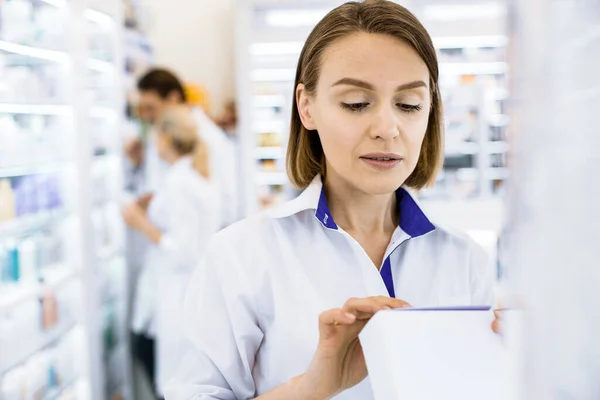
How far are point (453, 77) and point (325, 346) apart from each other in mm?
4841

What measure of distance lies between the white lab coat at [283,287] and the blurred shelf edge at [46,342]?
185cm

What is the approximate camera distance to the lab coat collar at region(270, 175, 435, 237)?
1.19 metres

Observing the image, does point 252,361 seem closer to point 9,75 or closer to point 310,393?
point 310,393

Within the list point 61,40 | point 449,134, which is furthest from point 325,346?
point 449,134

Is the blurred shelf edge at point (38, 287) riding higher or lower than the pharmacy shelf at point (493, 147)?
lower

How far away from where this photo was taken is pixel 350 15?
1127mm

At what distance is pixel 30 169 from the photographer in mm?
3066

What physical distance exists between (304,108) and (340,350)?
447 millimetres

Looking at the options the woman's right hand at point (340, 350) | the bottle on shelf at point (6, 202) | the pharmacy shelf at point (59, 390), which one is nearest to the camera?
the woman's right hand at point (340, 350)

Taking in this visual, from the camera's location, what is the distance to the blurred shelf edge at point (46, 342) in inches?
110

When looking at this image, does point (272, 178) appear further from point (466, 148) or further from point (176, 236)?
point (176, 236)

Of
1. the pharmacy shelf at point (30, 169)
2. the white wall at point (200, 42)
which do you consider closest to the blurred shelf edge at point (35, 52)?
the pharmacy shelf at point (30, 169)

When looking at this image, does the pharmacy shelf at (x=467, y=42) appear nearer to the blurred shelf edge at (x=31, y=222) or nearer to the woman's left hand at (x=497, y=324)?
the blurred shelf edge at (x=31, y=222)

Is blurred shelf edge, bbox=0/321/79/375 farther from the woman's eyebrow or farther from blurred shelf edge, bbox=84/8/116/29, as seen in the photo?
the woman's eyebrow
